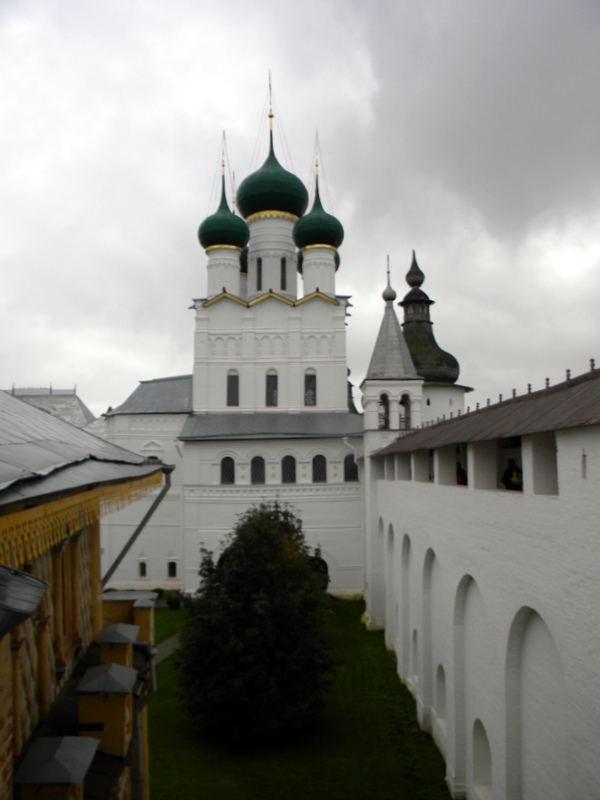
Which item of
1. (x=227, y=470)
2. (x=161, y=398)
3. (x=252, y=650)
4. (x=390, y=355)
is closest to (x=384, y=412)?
(x=390, y=355)

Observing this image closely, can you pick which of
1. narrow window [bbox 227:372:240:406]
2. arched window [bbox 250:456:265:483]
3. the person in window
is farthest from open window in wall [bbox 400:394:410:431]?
the person in window

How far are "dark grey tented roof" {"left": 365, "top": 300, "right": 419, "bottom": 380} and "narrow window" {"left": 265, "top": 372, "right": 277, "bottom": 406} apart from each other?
4.42 metres

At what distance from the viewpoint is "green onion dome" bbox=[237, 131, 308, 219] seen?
88.9 ft

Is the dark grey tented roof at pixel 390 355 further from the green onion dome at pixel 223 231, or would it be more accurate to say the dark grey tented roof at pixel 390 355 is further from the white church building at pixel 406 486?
the green onion dome at pixel 223 231

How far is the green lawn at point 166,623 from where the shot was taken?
19.7 metres

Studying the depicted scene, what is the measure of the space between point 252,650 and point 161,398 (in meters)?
15.4

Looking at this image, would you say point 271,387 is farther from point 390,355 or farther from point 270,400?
→ point 390,355

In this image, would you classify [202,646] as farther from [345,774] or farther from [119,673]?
[119,673]

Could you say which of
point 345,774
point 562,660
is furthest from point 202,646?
point 562,660

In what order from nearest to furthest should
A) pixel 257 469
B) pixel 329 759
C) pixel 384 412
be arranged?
pixel 329 759 < pixel 384 412 < pixel 257 469

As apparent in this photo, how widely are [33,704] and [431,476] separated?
947 centimetres

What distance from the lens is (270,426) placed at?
23.9 metres

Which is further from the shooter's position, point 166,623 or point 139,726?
point 166,623

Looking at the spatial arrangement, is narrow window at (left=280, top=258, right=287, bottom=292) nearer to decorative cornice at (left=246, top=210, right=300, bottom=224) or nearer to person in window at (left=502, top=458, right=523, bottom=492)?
decorative cornice at (left=246, top=210, right=300, bottom=224)
